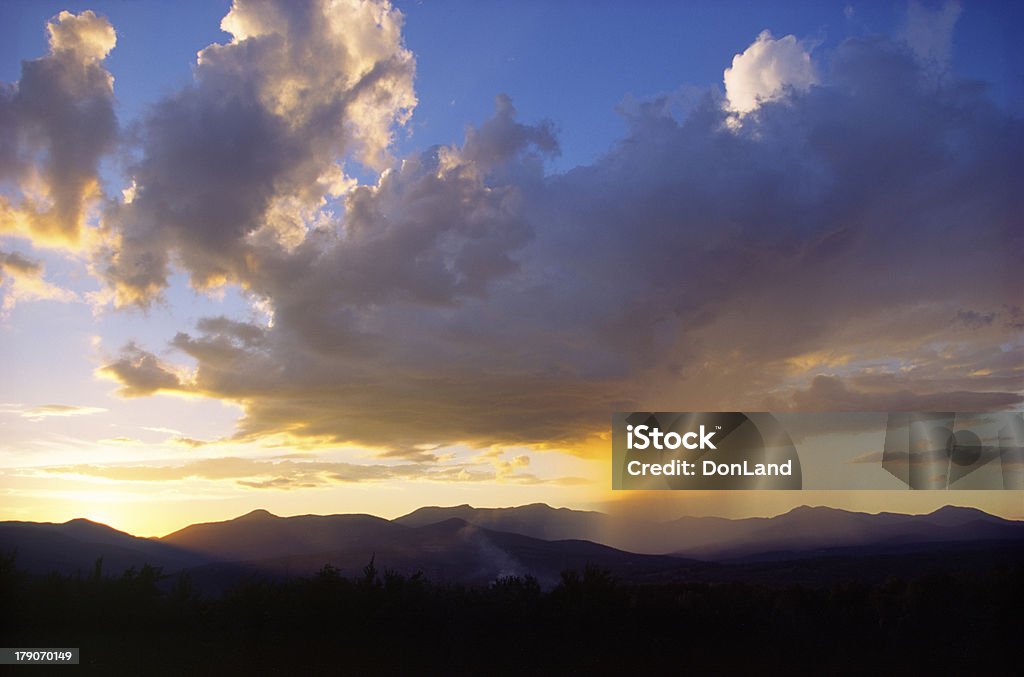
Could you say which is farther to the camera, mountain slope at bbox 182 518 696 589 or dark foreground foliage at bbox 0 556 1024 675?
mountain slope at bbox 182 518 696 589

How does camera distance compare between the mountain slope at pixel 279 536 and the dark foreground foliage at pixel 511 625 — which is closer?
the dark foreground foliage at pixel 511 625

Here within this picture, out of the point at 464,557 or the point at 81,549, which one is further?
the point at 464,557

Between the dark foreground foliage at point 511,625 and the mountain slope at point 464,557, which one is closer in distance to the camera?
the dark foreground foliage at point 511,625

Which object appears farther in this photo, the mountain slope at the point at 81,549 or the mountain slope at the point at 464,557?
the mountain slope at the point at 464,557

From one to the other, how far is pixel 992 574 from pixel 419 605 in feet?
38.1

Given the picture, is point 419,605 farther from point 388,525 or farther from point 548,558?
point 548,558

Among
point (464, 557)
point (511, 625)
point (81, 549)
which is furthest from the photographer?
point (464, 557)

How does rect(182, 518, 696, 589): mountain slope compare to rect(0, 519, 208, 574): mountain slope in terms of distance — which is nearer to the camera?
rect(0, 519, 208, 574): mountain slope

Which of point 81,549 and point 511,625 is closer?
point 511,625

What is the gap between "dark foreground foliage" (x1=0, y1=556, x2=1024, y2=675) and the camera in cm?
1127

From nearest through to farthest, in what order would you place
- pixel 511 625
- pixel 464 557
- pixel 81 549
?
pixel 511 625, pixel 81 549, pixel 464 557

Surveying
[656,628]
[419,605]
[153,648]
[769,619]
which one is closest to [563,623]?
[656,628]

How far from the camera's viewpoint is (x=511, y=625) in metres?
12.7

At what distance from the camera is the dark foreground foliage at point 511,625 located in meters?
11.3
